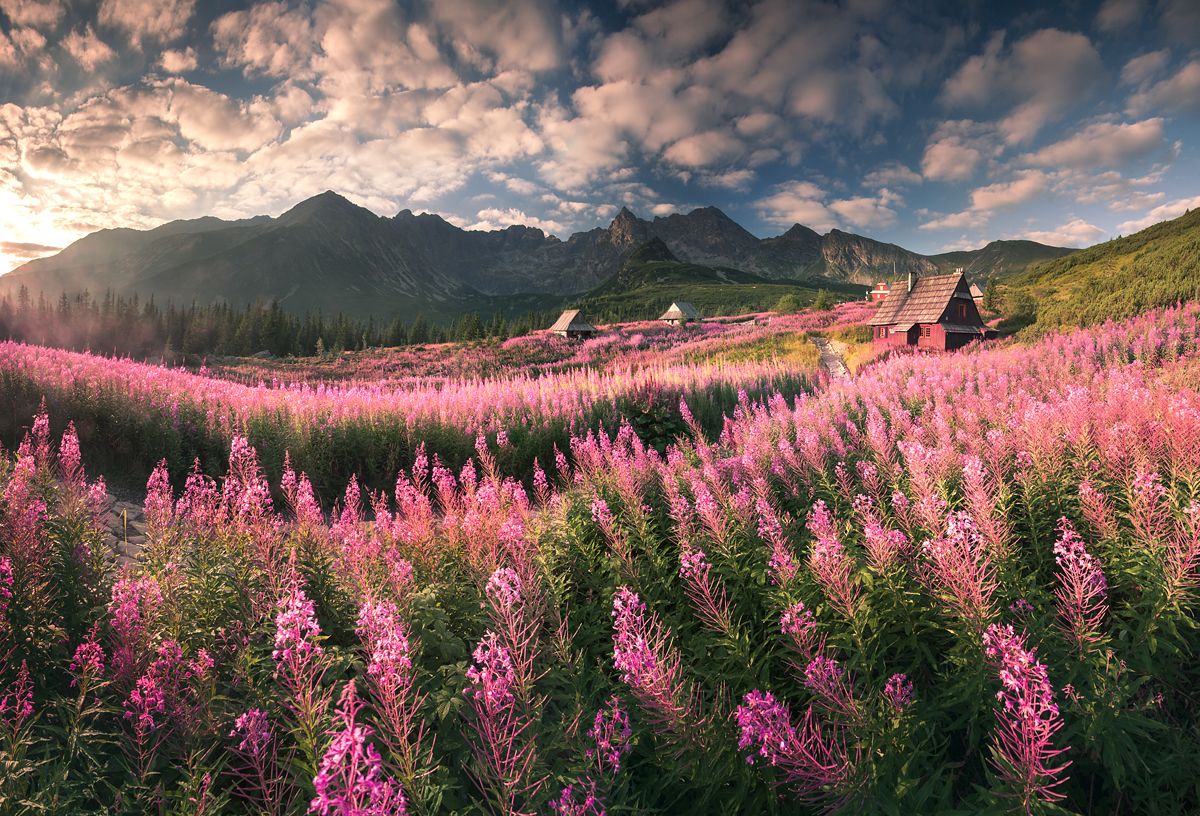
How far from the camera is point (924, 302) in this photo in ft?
87.5

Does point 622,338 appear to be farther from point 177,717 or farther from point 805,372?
point 177,717

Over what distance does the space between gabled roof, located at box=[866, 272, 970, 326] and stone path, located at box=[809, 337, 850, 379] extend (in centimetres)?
317

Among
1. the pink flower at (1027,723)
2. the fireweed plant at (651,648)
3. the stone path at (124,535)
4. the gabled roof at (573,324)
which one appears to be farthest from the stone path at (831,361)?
the gabled roof at (573,324)

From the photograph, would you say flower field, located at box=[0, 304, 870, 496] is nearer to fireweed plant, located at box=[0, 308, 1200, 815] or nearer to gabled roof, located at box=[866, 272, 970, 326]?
fireweed plant, located at box=[0, 308, 1200, 815]

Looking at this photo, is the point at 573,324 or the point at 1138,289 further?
the point at 573,324

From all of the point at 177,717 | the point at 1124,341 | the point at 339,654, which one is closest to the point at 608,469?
the point at 339,654

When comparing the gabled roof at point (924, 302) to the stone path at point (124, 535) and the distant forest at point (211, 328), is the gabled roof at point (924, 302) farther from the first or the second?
the distant forest at point (211, 328)

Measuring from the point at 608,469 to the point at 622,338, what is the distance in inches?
1101

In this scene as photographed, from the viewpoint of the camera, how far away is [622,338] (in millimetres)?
33375

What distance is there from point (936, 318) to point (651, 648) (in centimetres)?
2942

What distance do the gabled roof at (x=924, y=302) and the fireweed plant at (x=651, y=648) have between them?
81.3 feet

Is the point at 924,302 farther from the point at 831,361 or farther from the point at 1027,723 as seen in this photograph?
the point at 1027,723

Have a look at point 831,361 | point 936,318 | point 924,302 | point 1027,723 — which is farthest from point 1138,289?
point 1027,723

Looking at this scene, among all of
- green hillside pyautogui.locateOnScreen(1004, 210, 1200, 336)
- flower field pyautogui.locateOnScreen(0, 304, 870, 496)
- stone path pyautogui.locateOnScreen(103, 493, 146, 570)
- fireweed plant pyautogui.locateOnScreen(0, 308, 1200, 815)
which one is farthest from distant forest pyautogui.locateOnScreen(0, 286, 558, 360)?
fireweed plant pyautogui.locateOnScreen(0, 308, 1200, 815)
